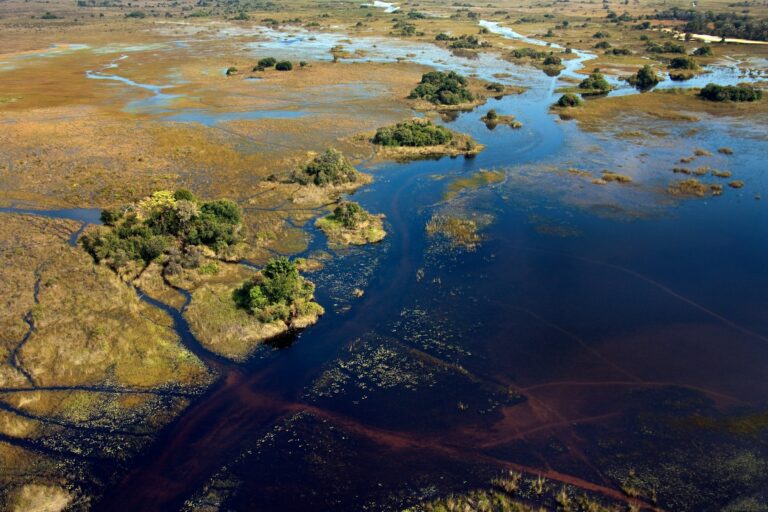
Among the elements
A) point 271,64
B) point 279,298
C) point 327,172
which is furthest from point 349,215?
point 271,64

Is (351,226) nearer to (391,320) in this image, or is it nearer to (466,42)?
(391,320)

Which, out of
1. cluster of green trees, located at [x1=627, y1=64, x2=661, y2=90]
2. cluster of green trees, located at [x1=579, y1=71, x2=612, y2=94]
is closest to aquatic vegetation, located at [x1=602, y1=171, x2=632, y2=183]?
cluster of green trees, located at [x1=579, y1=71, x2=612, y2=94]

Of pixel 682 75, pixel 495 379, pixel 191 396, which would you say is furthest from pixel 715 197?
pixel 682 75

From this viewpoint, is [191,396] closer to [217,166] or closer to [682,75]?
[217,166]

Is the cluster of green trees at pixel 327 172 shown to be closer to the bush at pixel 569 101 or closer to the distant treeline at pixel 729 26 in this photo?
the bush at pixel 569 101

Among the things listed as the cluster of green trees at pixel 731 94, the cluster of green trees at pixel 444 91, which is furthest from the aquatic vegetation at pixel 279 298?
the cluster of green trees at pixel 731 94

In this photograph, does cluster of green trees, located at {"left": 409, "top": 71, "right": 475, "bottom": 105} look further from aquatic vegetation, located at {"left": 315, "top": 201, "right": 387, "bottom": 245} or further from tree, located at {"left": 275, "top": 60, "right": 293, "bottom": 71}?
aquatic vegetation, located at {"left": 315, "top": 201, "right": 387, "bottom": 245}
